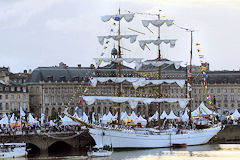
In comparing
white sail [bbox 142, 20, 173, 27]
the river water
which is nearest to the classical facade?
white sail [bbox 142, 20, 173, 27]

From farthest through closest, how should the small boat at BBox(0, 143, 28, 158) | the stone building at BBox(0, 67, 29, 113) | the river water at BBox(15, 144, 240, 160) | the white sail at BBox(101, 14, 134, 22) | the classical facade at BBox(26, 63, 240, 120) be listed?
the classical facade at BBox(26, 63, 240, 120) → the stone building at BBox(0, 67, 29, 113) → the white sail at BBox(101, 14, 134, 22) → the river water at BBox(15, 144, 240, 160) → the small boat at BBox(0, 143, 28, 158)

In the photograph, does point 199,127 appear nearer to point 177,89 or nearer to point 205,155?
point 205,155

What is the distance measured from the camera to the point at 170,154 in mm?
86875

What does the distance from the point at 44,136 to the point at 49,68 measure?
224 feet

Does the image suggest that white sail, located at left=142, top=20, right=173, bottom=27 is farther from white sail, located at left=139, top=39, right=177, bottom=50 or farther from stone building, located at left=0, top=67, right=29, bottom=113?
stone building, located at left=0, top=67, right=29, bottom=113

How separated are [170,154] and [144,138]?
7670 mm

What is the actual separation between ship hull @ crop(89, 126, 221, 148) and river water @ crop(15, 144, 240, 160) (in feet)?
4.40

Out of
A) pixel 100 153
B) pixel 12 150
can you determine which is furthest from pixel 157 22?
pixel 12 150

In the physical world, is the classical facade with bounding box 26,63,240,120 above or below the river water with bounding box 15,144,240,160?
above

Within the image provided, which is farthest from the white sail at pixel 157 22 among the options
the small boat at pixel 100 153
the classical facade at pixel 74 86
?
the classical facade at pixel 74 86

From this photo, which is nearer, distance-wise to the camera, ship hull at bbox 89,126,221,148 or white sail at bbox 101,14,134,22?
ship hull at bbox 89,126,221,148

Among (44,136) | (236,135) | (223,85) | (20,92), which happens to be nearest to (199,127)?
(236,135)

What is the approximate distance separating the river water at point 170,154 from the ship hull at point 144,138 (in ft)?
4.40

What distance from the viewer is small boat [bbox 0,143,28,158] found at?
82.4m
